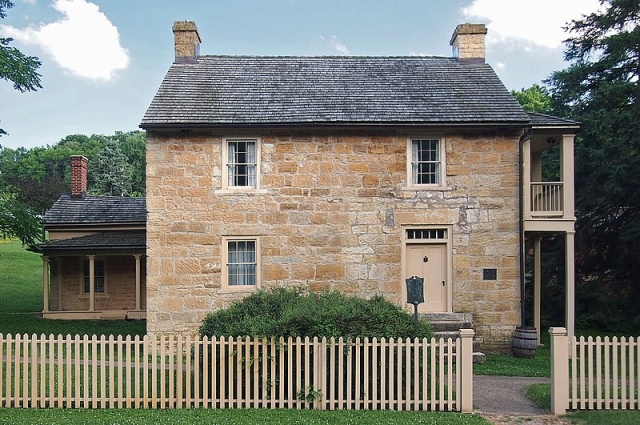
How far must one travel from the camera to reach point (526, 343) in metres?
Answer: 13.3

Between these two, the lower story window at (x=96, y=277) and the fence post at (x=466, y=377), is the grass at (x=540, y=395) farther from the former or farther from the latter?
the lower story window at (x=96, y=277)

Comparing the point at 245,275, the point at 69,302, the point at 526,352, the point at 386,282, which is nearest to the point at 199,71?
the point at 245,275

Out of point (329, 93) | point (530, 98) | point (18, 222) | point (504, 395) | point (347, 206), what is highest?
point (530, 98)

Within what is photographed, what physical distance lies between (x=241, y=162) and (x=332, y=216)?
2.69 meters

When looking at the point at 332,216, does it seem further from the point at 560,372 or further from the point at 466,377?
the point at 560,372

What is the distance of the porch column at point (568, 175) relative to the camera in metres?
13.9

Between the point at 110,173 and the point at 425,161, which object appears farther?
the point at 110,173

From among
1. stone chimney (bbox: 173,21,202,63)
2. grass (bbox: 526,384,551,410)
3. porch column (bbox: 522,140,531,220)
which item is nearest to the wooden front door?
porch column (bbox: 522,140,531,220)

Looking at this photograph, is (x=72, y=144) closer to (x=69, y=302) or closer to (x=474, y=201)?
(x=69, y=302)

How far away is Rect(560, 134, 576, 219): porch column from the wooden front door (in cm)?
324

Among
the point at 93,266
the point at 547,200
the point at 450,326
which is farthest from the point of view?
the point at 93,266

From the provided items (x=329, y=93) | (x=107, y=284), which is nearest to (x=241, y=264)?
(x=329, y=93)

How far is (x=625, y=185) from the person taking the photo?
17500 millimetres

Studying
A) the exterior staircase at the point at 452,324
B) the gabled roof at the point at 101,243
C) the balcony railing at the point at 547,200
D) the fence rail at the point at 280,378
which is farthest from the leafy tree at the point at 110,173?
the fence rail at the point at 280,378
